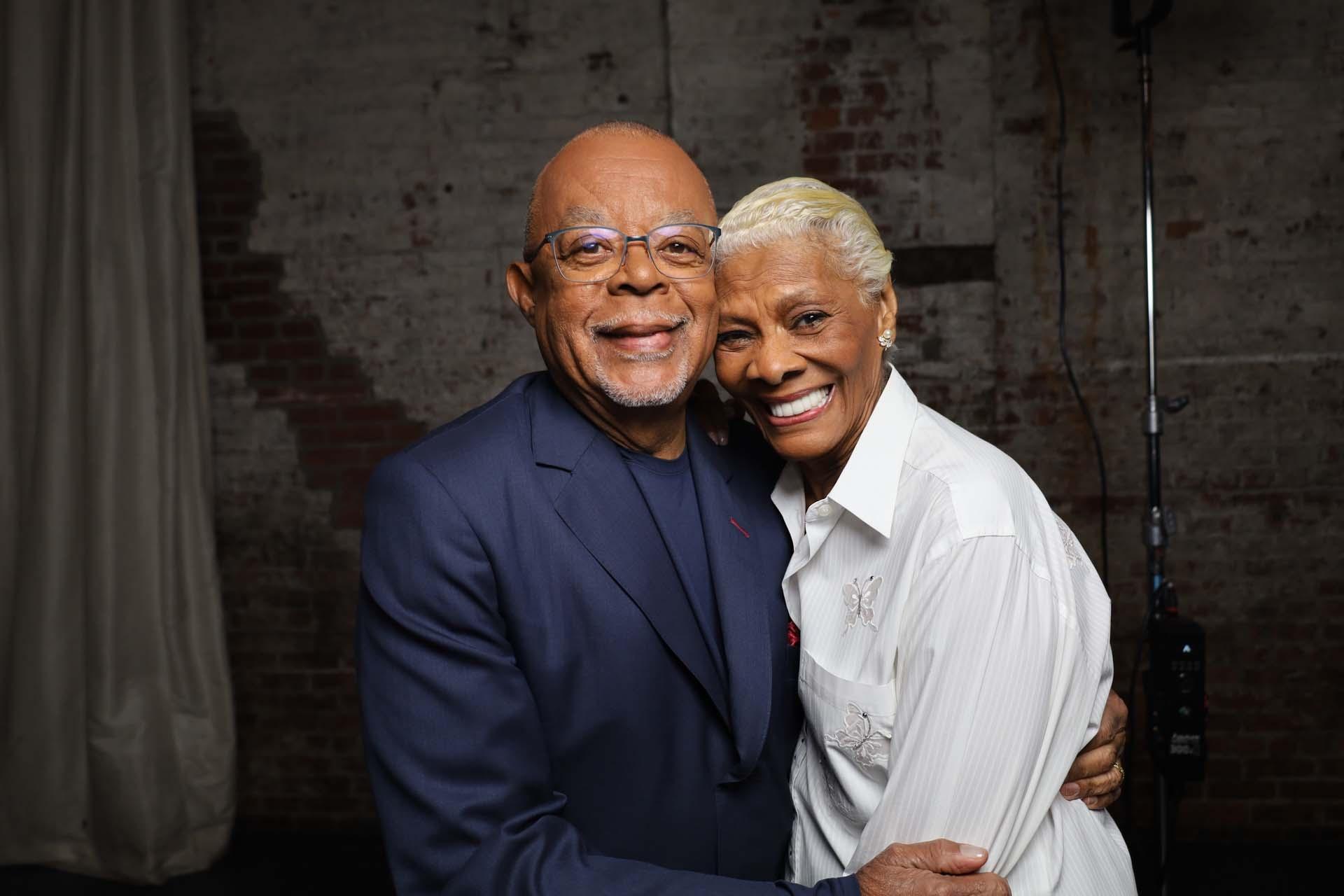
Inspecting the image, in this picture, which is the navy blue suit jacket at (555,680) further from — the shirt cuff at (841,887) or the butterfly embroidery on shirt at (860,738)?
the butterfly embroidery on shirt at (860,738)

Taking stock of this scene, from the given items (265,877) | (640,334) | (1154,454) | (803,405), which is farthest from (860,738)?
(265,877)

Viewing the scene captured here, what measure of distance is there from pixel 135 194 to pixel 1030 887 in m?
3.64

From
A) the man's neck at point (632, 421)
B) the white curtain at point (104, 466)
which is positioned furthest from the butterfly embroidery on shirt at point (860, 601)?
the white curtain at point (104, 466)

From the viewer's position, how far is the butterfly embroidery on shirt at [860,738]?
1.48 meters

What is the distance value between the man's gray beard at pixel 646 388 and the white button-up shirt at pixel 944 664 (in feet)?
0.94

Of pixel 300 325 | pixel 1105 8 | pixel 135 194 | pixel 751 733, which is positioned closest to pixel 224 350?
pixel 300 325

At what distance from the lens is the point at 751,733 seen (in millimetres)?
1539

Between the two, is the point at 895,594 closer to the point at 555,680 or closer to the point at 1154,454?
the point at 555,680

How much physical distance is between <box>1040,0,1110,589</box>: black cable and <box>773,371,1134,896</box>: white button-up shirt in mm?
2180

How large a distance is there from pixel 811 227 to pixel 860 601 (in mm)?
576

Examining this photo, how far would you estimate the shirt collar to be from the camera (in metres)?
1.53

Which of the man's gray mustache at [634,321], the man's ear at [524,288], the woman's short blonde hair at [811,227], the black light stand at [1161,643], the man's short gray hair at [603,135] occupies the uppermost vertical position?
the man's short gray hair at [603,135]

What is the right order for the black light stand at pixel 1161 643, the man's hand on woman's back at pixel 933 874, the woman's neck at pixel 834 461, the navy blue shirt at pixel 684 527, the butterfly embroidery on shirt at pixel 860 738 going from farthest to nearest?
the black light stand at pixel 1161 643 → the woman's neck at pixel 834 461 → the navy blue shirt at pixel 684 527 → the butterfly embroidery on shirt at pixel 860 738 → the man's hand on woman's back at pixel 933 874

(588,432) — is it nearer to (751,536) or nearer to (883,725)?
(751,536)
